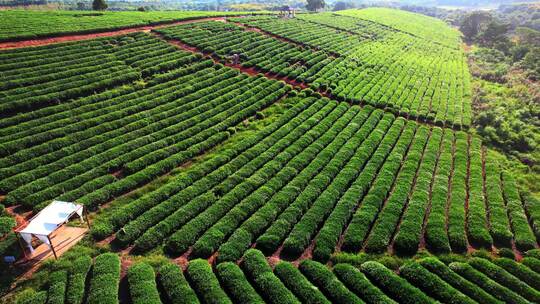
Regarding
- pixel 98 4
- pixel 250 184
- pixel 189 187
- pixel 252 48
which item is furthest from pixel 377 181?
pixel 98 4

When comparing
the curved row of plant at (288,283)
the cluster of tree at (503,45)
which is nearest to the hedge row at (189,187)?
the curved row of plant at (288,283)

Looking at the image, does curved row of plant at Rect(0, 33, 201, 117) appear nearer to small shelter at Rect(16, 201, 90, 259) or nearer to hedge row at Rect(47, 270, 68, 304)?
small shelter at Rect(16, 201, 90, 259)

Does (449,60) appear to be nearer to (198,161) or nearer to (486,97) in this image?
(486,97)

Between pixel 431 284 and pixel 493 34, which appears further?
pixel 493 34

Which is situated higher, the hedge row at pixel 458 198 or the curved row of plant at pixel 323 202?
the curved row of plant at pixel 323 202

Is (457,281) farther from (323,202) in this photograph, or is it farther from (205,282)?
(205,282)

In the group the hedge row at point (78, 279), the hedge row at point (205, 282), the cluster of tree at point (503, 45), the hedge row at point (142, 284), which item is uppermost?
the hedge row at point (78, 279)

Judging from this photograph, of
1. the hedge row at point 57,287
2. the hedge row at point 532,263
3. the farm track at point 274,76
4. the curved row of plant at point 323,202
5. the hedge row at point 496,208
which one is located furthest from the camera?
the farm track at point 274,76

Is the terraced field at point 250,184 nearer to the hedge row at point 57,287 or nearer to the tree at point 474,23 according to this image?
the hedge row at point 57,287
